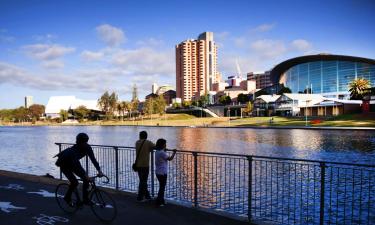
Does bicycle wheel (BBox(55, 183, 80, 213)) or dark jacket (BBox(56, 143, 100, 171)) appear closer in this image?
dark jacket (BBox(56, 143, 100, 171))

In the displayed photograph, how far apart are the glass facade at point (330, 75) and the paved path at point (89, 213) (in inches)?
5913

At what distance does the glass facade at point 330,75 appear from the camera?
144m

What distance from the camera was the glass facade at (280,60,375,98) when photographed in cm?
14450

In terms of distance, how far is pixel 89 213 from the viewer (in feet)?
29.8

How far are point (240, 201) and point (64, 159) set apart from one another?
325 inches

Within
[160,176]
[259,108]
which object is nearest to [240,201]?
[160,176]

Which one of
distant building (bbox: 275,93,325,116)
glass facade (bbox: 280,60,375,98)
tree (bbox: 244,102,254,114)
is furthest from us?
tree (bbox: 244,102,254,114)

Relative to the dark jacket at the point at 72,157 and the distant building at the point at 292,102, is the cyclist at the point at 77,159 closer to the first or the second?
the dark jacket at the point at 72,157

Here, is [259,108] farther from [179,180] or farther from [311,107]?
[179,180]

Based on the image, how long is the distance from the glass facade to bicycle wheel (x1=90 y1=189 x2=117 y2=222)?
152m

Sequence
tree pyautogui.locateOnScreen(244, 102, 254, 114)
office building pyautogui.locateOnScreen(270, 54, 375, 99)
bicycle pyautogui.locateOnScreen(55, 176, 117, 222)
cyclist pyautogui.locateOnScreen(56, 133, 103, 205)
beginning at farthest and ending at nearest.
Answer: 1. tree pyautogui.locateOnScreen(244, 102, 254, 114)
2. office building pyautogui.locateOnScreen(270, 54, 375, 99)
3. bicycle pyautogui.locateOnScreen(55, 176, 117, 222)
4. cyclist pyautogui.locateOnScreen(56, 133, 103, 205)

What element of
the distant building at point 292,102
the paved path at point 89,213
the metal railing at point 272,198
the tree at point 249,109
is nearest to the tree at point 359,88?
the distant building at point 292,102

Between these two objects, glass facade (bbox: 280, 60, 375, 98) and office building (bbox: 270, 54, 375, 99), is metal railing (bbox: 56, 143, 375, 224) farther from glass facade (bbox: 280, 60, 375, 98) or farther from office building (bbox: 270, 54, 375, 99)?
glass facade (bbox: 280, 60, 375, 98)

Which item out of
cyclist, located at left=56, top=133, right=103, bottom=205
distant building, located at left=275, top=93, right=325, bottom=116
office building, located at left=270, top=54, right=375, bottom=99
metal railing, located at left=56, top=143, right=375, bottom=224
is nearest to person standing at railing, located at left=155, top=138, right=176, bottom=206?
metal railing, located at left=56, top=143, right=375, bottom=224
